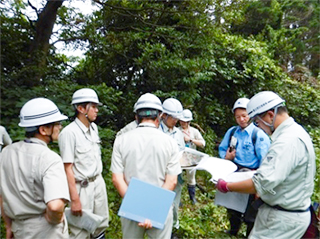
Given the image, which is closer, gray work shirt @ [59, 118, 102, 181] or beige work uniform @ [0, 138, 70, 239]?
beige work uniform @ [0, 138, 70, 239]

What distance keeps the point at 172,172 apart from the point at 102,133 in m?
2.67

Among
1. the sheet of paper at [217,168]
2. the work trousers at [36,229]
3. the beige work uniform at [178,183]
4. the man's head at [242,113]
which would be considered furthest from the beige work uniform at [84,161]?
the man's head at [242,113]

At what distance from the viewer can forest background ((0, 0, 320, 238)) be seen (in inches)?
203

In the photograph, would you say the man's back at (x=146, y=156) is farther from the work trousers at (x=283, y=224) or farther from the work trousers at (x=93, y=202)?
the work trousers at (x=283, y=224)

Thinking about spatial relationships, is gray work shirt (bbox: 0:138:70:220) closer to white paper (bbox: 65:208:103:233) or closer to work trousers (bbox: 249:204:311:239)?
white paper (bbox: 65:208:103:233)

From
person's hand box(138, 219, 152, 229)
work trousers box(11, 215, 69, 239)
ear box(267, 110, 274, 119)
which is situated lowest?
work trousers box(11, 215, 69, 239)

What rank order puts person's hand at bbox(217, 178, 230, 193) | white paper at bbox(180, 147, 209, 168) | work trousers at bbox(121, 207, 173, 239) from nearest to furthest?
person's hand at bbox(217, 178, 230, 193) < work trousers at bbox(121, 207, 173, 239) < white paper at bbox(180, 147, 209, 168)

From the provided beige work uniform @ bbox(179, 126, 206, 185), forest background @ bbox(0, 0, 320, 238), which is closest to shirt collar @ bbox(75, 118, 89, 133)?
forest background @ bbox(0, 0, 320, 238)

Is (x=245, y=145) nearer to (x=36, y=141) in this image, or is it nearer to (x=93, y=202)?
(x=93, y=202)

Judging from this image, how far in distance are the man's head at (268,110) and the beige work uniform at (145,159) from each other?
0.82m

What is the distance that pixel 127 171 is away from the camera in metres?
2.74

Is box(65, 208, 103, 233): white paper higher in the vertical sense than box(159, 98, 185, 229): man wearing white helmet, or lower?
lower

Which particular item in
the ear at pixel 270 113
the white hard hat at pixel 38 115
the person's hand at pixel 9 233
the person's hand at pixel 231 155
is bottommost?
the person's hand at pixel 9 233

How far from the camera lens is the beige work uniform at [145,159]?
2689mm
